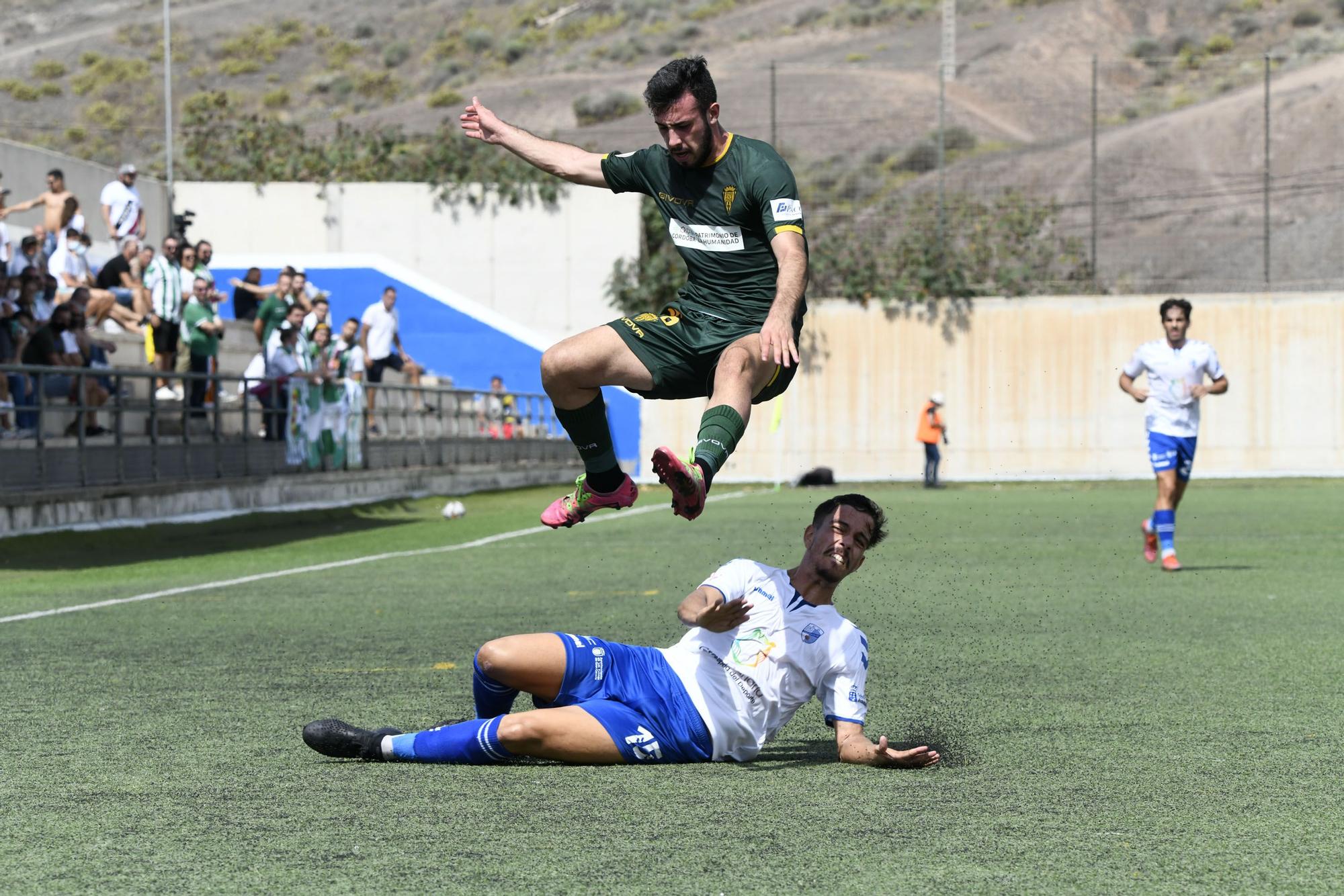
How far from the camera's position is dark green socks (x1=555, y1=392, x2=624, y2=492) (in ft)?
24.3

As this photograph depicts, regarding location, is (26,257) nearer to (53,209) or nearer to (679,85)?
(53,209)

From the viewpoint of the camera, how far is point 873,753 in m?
5.65

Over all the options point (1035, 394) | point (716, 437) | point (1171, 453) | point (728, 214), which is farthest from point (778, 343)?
point (1035, 394)

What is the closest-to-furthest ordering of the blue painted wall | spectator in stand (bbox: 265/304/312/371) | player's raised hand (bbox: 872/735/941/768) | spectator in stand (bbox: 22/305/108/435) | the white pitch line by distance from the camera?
player's raised hand (bbox: 872/735/941/768) < the white pitch line < spectator in stand (bbox: 22/305/108/435) < spectator in stand (bbox: 265/304/312/371) < the blue painted wall

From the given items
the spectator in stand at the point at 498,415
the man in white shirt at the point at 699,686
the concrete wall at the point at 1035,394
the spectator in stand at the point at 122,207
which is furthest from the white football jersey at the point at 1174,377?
the concrete wall at the point at 1035,394

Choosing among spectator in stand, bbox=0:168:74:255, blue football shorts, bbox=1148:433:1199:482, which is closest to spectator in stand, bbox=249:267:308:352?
spectator in stand, bbox=0:168:74:255

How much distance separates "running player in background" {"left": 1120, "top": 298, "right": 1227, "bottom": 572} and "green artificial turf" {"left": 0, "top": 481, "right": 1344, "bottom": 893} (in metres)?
0.88

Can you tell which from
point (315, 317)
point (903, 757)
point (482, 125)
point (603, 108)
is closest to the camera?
point (903, 757)

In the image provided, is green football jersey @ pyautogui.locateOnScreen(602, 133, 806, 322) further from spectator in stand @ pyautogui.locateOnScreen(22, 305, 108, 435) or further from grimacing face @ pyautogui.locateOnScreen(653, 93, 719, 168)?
spectator in stand @ pyautogui.locateOnScreen(22, 305, 108, 435)

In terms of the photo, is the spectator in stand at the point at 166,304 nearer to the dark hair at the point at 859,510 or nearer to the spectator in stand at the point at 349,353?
the spectator in stand at the point at 349,353

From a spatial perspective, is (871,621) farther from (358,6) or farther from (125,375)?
(358,6)

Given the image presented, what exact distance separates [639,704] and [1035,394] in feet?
108

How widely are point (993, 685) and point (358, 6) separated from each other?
115 metres

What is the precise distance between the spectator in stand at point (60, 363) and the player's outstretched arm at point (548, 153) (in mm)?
10375
